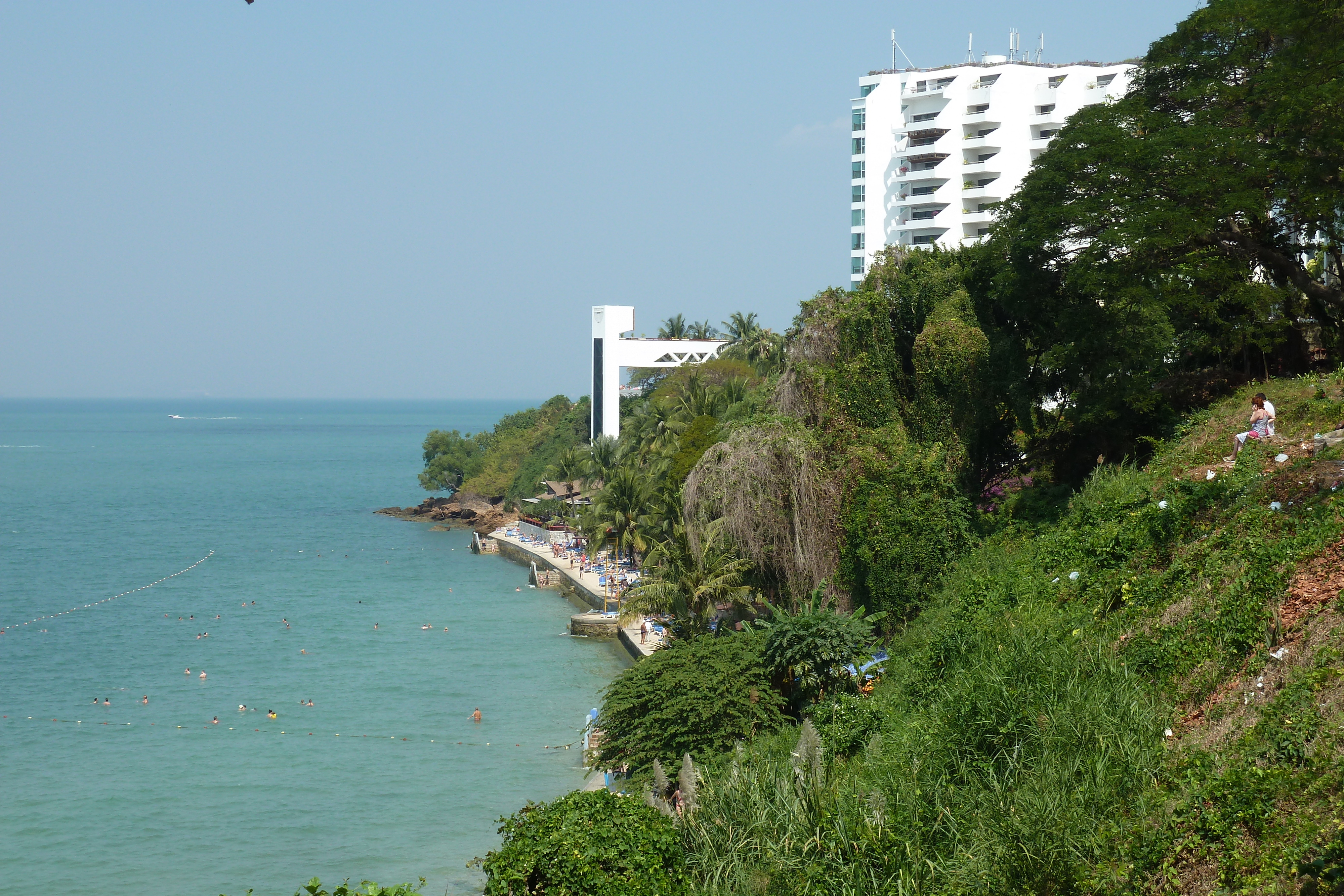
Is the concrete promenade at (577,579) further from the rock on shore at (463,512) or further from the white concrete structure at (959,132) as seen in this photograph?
the white concrete structure at (959,132)

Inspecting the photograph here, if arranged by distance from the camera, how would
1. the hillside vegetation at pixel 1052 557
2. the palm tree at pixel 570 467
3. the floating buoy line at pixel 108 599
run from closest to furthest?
1. the hillside vegetation at pixel 1052 557
2. the floating buoy line at pixel 108 599
3. the palm tree at pixel 570 467

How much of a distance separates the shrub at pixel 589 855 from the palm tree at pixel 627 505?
3466 centimetres

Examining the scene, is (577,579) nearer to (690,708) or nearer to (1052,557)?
(690,708)

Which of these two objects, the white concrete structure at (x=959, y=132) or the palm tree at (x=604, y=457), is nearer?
the palm tree at (x=604, y=457)

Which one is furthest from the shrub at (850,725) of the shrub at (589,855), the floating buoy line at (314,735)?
the floating buoy line at (314,735)

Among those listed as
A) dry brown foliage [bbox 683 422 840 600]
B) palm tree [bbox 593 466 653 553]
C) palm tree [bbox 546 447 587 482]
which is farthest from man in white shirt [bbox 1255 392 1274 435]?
palm tree [bbox 546 447 587 482]

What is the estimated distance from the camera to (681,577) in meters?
26.9

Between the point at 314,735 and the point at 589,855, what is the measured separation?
23.6m

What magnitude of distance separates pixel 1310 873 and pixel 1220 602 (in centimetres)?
506

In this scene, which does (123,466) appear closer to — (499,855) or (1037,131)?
(1037,131)

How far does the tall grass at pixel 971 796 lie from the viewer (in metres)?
9.41

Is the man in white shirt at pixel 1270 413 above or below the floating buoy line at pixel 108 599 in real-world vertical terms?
above

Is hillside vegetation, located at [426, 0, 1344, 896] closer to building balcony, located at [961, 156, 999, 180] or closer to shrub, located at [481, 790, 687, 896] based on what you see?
shrub, located at [481, 790, 687, 896]

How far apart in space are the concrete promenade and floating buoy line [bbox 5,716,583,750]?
3.86 metres
